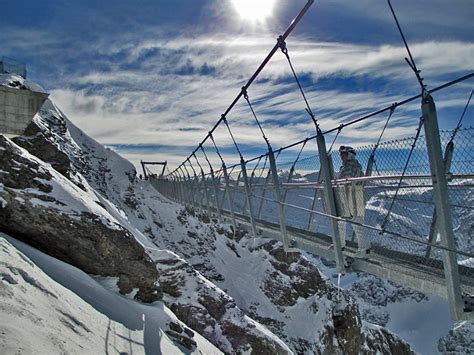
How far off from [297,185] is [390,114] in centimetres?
279

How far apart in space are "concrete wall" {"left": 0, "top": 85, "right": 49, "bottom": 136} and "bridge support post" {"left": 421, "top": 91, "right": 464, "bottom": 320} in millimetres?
12955

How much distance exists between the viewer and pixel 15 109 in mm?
12773

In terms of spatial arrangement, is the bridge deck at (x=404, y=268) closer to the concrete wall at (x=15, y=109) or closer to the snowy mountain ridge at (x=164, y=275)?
the snowy mountain ridge at (x=164, y=275)

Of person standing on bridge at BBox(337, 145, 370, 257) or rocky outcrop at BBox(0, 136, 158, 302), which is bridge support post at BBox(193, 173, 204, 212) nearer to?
rocky outcrop at BBox(0, 136, 158, 302)

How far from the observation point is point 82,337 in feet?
18.5

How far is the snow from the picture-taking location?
4.77 metres

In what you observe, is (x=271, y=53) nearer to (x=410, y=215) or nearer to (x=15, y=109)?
(x=410, y=215)

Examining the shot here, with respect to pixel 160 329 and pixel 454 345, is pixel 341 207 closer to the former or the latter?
pixel 160 329

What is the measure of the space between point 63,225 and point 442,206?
8310 millimetres

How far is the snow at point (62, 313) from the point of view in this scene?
4.77 meters

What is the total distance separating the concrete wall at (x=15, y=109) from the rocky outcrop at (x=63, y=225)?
362 cm

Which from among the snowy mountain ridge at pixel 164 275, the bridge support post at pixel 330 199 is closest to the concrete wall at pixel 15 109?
the snowy mountain ridge at pixel 164 275

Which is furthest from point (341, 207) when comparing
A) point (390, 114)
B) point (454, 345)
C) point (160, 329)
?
point (454, 345)

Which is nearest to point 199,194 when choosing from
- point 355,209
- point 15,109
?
point 15,109
